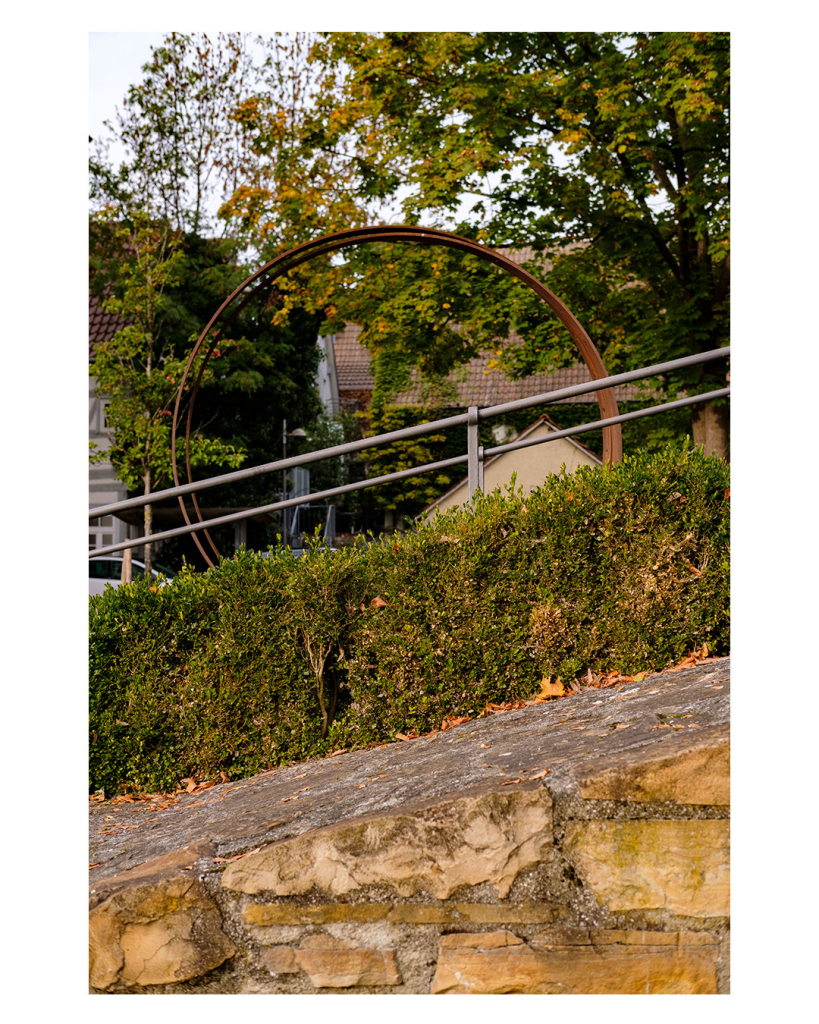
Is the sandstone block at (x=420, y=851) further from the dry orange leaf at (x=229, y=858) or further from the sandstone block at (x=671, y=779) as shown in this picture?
the sandstone block at (x=671, y=779)

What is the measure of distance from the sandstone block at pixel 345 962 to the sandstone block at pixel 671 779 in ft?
2.53

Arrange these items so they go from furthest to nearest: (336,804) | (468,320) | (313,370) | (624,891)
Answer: (313,370) → (468,320) → (336,804) → (624,891)

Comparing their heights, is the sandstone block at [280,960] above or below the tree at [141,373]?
below

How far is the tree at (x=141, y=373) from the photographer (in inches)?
520

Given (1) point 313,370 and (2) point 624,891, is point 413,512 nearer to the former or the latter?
(1) point 313,370

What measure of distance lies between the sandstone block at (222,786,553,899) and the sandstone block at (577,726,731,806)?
0.17 metres

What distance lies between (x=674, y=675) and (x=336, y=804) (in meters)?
1.35

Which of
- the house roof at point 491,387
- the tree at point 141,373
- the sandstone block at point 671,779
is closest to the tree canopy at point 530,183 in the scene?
the tree at point 141,373

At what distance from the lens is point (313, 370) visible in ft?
67.1

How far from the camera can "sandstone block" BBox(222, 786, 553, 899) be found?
8.11 feet

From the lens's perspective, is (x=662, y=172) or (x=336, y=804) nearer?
(x=336, y=804)

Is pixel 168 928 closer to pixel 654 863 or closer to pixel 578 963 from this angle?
pixel 578 963

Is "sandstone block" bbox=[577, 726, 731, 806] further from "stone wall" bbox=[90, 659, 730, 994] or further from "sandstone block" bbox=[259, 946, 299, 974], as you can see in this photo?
"sandstone block" bbox=[259, 946, 299, 974]

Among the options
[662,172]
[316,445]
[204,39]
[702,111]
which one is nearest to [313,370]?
[316,445]
